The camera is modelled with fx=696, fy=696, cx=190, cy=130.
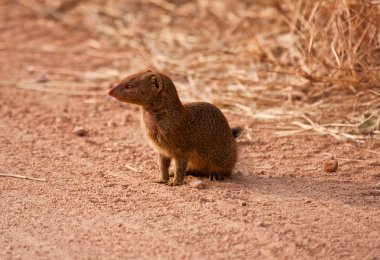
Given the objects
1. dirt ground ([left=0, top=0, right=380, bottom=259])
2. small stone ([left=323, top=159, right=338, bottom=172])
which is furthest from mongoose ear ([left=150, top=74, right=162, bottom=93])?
small stone ([left=323, top=159, right=338, bottom=172])

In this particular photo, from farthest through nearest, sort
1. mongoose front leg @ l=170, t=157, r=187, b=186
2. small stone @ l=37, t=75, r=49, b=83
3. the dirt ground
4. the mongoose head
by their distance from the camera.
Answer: small stone @ l=37, t=75, r=49, b=83
mongoose front leg @ l=170, t=157, r=187, b=186
the mongoose head
the dirt ground

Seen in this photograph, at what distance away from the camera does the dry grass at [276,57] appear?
5891mm

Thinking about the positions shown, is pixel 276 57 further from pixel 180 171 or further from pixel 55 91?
pixel 180 171

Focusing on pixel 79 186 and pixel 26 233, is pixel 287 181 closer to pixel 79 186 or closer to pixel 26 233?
pixel 79 186

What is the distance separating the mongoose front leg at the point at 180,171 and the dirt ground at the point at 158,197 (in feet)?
0.25

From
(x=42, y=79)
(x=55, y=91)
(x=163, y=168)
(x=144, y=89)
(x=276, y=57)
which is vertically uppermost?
(x=144, y=89)

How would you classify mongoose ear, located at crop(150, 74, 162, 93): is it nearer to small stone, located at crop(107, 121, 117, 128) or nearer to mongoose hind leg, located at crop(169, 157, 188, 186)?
mongoose hind leg, located at crop(169, 157, 188, 186)

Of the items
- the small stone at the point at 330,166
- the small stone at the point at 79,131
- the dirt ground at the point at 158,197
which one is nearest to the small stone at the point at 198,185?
the dirt ground at the point at 158,197

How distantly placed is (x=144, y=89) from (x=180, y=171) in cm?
Answer: 59

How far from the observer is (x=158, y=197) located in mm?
4332

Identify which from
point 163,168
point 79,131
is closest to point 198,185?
point 163,168

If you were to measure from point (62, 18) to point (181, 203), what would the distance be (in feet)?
21.7

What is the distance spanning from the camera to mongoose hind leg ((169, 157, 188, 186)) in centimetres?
461

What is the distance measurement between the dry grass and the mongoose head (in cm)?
150
